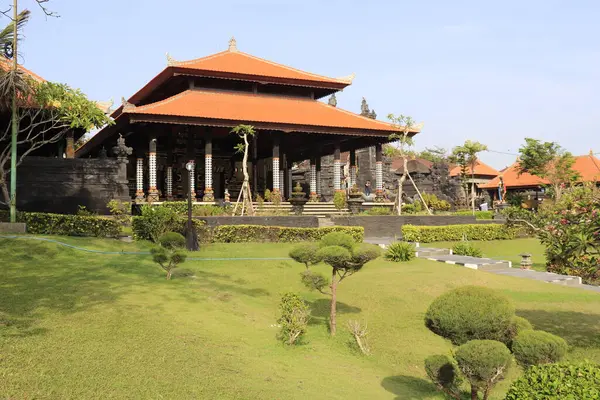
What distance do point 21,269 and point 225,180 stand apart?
22852mm

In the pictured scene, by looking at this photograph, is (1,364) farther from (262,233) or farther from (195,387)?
(262,233)

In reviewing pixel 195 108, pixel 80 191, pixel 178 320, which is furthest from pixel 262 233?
pixel 178 320

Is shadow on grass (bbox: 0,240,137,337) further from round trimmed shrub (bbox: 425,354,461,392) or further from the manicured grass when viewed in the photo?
the manicured grass

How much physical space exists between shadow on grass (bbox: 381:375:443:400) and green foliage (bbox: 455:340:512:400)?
62.0 inches

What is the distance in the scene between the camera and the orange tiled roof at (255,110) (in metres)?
25.7

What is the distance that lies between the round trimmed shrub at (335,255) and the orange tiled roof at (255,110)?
1768cm

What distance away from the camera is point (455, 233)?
24781mm

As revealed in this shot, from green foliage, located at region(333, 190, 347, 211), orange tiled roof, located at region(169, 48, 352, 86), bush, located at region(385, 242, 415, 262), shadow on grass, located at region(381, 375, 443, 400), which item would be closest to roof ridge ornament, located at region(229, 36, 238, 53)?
orange tiled roof, located at region(169, 48, 352, 86)

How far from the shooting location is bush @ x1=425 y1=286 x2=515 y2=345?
19.2 ft

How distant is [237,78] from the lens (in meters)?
29.5

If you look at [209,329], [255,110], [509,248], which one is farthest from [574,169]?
[209,329]

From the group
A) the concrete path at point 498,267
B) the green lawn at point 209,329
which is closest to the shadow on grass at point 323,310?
the green lawn at point 209,329

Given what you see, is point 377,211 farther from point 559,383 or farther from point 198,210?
point 559,383

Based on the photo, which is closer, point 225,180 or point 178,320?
point 178,320
